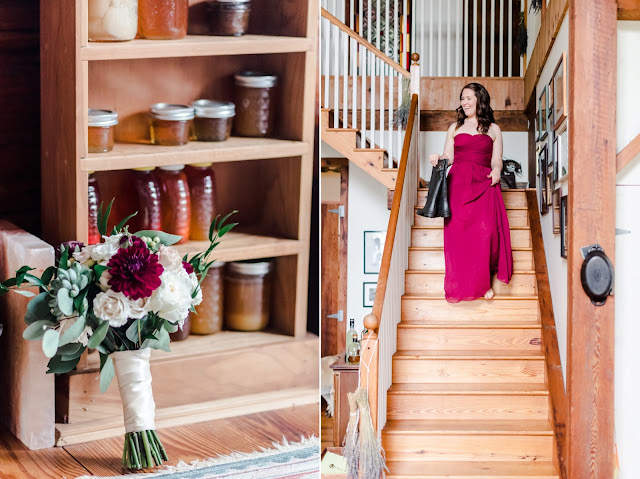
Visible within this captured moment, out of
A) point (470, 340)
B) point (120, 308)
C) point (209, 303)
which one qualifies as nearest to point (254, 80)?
point (209, 303)

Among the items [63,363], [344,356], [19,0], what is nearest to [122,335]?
[63,363]

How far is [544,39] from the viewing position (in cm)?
525

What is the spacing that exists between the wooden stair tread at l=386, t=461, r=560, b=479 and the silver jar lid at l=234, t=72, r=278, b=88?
2218mm

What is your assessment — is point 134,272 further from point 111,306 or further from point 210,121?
point 210,121

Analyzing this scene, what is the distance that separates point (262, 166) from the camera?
221 cm

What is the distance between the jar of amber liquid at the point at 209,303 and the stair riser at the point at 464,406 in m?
2.21

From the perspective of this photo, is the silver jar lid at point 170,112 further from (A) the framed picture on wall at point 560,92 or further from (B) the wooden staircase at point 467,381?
(A) the framed picture on wall at point 560,92

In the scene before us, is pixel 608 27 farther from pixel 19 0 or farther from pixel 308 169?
pixel 19 0

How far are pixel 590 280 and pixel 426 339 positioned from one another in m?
1.54

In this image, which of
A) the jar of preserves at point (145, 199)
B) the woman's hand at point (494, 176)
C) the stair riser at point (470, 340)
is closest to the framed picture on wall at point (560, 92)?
the woman's hand at point (494, 176)

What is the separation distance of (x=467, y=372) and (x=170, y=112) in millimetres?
2826

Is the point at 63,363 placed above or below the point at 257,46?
below

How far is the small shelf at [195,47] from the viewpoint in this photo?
73.5 inches

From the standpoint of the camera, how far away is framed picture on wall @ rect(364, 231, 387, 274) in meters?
7.09
